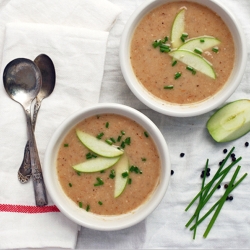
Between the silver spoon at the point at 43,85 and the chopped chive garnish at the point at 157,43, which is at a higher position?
the chopped chive garnish at the point at 157,43

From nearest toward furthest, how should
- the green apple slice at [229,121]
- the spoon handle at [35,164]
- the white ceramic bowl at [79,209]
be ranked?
the white ceramic bowl at [79,209], the spoon handle at [35,164], the green apple slice at [229,121]

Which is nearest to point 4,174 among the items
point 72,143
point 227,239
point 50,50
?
point 72,143

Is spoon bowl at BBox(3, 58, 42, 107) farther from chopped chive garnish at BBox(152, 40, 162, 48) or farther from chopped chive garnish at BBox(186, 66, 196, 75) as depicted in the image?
chopped chive garnish at BBox(186, 66, 196, 75)

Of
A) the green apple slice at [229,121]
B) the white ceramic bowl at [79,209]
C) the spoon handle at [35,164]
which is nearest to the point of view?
the white ceramic bowl at [79,209]

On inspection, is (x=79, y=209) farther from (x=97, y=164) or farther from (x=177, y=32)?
(x=177, y=32)

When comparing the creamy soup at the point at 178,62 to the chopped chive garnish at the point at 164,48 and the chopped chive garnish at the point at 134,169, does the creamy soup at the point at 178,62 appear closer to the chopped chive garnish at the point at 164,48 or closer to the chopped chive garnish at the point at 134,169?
the chopped chive garnish at the point at 164,48

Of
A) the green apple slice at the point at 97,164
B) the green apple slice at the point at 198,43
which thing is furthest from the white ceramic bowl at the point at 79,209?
the green apple slice at the point at 198,43

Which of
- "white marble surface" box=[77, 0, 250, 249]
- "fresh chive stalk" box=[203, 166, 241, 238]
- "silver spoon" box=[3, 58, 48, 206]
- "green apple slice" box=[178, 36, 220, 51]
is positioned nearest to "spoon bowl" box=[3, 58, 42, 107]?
"silver spoon" box=[3, 58, 48, 206]

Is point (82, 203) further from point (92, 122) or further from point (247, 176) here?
point (247, 176)

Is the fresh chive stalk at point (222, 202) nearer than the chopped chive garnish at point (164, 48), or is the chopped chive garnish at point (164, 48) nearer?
the chopped chive garnish at point (164, 48)
